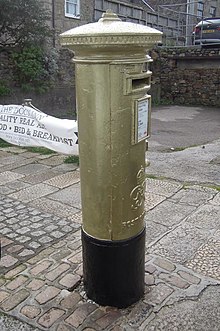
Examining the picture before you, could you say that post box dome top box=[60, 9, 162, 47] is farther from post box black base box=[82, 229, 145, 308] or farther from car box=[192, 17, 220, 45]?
car box=[192, 17, 220, 45]

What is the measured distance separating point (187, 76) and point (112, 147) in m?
14.5

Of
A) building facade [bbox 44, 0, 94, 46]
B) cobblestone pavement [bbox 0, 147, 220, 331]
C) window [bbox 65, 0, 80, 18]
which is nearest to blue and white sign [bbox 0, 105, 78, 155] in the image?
cobblestone pavement [bbox 0, 147, 220, 331]

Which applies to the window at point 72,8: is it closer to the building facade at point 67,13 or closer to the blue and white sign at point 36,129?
the building facade at point 67,13

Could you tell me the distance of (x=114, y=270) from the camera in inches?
89.9

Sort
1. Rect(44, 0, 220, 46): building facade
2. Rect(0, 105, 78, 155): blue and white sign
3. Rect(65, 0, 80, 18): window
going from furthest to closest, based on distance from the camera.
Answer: Rect(65, 0, 80, 18): window → Rect(44, 0, 220, 46): building facade → Rect(0, 105, 78, 155): blue and white sign

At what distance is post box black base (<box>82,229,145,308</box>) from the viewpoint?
227 cm

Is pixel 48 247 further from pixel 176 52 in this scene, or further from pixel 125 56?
pixel 176 52

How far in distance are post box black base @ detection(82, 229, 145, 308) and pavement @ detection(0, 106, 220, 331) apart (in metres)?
0.08

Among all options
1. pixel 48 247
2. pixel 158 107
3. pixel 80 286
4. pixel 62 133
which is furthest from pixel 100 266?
pixel 158 107

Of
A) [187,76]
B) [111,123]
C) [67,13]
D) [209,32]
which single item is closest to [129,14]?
[67,13]

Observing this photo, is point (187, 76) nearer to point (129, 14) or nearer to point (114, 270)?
point (129, 14)

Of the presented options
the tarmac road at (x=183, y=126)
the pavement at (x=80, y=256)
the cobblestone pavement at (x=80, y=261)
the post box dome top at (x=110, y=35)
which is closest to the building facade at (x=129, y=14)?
the tarmac road at (x=183, y=126)

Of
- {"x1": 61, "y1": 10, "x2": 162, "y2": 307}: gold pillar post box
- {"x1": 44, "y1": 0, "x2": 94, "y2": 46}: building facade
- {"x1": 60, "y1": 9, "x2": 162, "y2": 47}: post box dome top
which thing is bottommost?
{"x1": 61, "y1": 10, "x2": 162, "y2": 307}: gold pillar post box

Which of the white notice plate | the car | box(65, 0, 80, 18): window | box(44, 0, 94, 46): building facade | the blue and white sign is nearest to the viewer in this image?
the white notice plate
